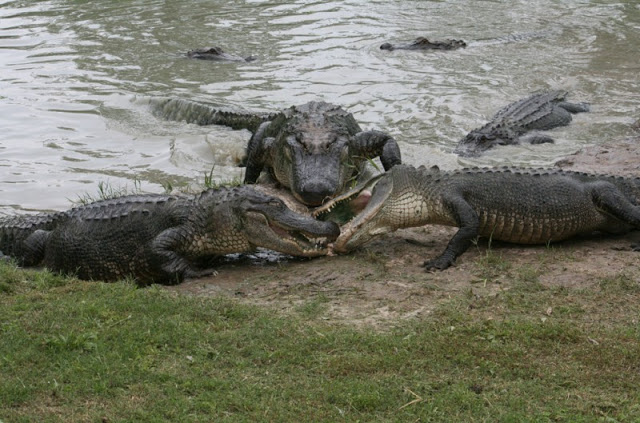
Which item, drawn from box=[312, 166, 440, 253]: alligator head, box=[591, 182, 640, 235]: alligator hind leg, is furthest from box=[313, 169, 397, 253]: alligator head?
box=[591, 182, 640, 235]: alligator hind leg

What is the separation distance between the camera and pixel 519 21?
794 inches

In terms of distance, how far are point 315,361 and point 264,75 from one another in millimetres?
11486

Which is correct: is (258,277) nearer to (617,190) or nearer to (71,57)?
(617,190)

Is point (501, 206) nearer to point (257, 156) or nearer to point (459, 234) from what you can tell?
point (459, 234)

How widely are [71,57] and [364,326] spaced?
1344 cm

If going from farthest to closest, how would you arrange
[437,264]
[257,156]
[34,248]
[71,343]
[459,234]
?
[257,156] → [34,248] → [459,234] → [437,264] → [71,343]

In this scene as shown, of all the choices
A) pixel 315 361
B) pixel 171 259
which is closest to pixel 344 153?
pixel 171 259

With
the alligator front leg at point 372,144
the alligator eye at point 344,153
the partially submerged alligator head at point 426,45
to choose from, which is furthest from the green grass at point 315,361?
the partially submerged alligator head at point 426,45

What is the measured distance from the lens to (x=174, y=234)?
669 cm

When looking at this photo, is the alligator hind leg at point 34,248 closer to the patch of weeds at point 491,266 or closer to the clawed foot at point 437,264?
the clawed foot at point 437,264

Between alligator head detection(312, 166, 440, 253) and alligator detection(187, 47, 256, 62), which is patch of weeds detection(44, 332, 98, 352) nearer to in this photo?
alligator head detection(312, 166, 440, 253)

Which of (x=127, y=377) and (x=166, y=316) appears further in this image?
(x=166, y=316)

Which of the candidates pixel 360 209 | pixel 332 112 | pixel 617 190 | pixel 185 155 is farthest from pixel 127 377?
pixel 185 155

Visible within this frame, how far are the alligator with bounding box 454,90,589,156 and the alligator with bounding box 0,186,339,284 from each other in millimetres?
4535
